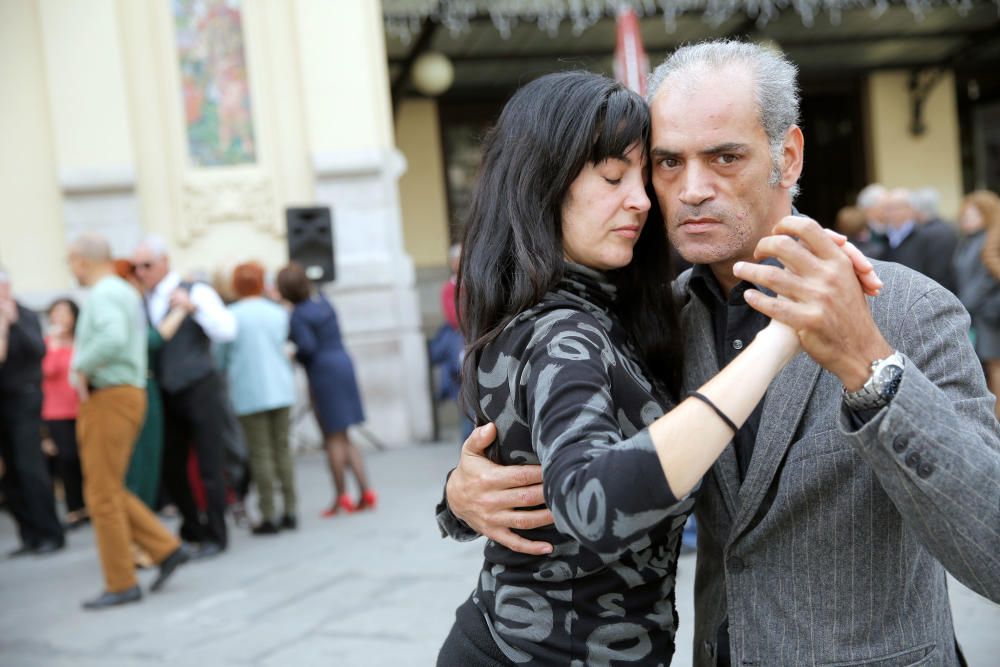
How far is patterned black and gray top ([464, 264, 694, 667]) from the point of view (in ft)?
4.50

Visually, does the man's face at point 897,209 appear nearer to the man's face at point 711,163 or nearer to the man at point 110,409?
the man at point 110,409

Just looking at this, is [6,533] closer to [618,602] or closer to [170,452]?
[170,452]

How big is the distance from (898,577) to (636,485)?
0.51 meters

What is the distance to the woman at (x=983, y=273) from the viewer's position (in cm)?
670

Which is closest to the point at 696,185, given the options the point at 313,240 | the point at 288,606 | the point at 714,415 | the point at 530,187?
the point at 530,187

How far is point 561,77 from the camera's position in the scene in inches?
65.4

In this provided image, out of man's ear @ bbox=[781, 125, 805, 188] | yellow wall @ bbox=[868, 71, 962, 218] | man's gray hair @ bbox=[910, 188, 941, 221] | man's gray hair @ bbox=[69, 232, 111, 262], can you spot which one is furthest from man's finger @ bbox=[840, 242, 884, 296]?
yellow wall @ bbox=[868, 71, 962, 218]

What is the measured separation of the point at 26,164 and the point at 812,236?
9345mm

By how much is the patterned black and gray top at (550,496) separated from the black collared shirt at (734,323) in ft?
0.49

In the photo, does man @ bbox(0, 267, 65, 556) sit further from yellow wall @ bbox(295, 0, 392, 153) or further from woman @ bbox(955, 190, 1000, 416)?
woman @ bbox(955, 190, 1000, 416)

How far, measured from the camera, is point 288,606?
5043 mm

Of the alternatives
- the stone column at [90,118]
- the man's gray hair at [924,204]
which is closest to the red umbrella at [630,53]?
the man's gray hair at [924,204]

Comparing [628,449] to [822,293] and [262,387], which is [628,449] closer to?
[822,293]

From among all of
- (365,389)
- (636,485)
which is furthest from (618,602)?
(365,389)
